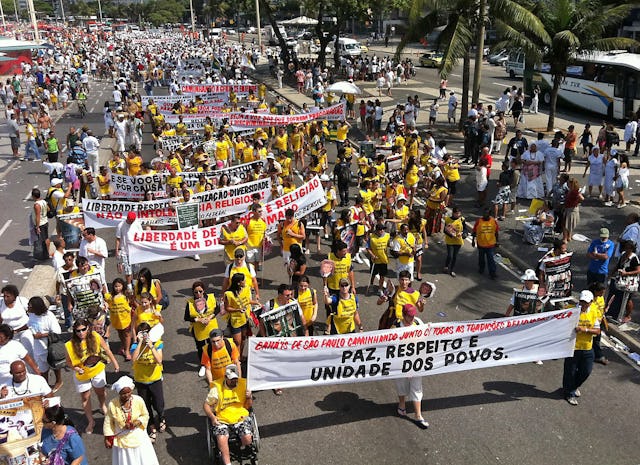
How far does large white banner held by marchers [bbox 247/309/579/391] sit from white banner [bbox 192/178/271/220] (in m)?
6.81

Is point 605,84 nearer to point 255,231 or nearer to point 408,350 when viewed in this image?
point 255,231

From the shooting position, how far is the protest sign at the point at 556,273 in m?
10.1

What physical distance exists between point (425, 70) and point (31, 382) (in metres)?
45.4

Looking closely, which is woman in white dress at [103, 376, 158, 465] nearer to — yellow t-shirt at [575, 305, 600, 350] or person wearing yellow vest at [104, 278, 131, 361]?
person wearing yellow vest at [104, 278, 131, 361]

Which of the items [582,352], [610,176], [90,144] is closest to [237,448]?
[582,352]

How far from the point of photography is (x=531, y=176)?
16781mm

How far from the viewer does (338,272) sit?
9852 millimetres

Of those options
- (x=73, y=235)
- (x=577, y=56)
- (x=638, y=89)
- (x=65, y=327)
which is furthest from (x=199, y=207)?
(x=638, y=89)

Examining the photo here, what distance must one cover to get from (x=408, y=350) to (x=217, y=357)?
2.47 m

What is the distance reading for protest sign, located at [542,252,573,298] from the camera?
10.1 metres

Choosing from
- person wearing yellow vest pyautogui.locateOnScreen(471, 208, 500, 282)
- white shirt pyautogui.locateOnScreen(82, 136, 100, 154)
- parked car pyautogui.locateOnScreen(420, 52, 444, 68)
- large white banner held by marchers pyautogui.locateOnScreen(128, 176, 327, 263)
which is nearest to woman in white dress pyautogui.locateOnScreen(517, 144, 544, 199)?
person wearing yellow vest pyautogui.locateOnScreen(471, 208, 500, 282)

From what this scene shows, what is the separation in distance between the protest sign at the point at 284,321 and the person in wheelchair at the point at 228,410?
4.56 ft

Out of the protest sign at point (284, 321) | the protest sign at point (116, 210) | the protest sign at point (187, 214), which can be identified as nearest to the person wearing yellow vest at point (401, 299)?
the protest sign at point (284, 321)

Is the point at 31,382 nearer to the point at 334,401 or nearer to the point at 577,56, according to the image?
the point at 334,401
